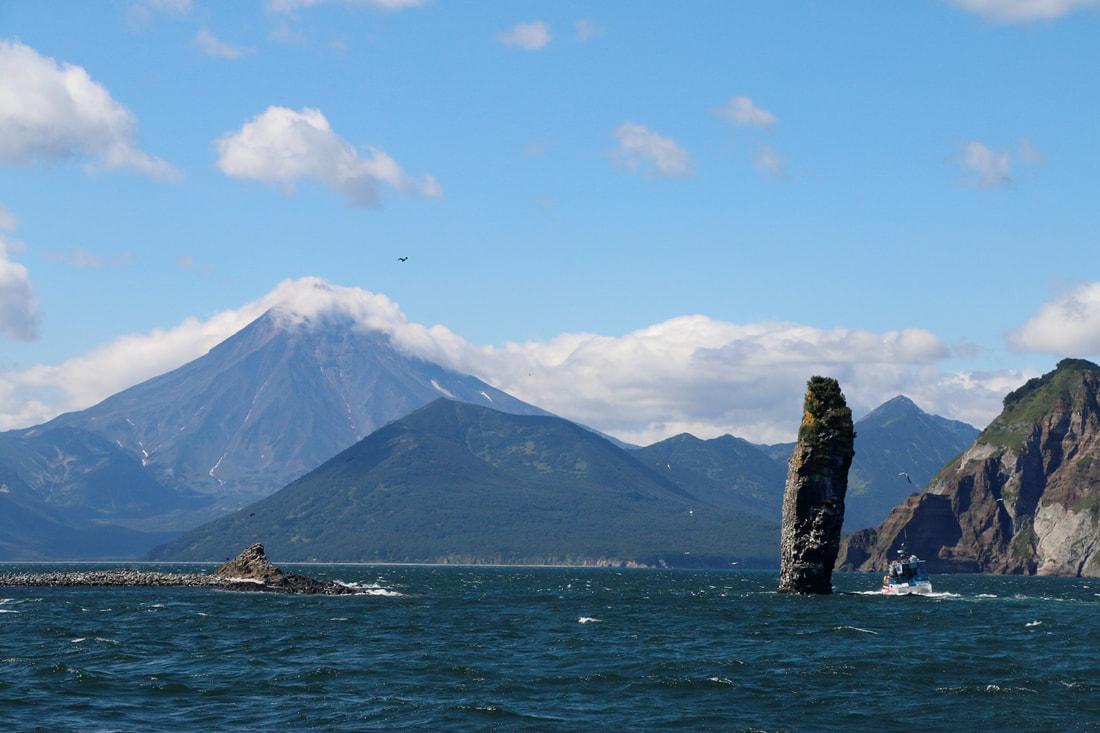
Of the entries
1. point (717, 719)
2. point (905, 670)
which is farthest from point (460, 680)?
point (905, 670)

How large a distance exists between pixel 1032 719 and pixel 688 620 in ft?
189

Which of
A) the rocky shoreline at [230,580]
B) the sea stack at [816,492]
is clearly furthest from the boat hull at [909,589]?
the rocky shoreline at [230,580]

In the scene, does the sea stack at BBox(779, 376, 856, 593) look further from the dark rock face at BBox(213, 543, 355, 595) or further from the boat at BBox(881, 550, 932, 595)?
the dark rock face at BBox(213, 543, 355, 595)

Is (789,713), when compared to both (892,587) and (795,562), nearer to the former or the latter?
(795,562)

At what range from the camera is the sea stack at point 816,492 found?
509 ft

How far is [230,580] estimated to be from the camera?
172750mm

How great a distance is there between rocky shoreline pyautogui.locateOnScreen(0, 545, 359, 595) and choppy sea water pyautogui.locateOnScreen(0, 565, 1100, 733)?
38.0m

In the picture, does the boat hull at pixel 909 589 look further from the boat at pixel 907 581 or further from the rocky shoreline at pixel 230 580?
the rocky shoreline at pixel 230 580

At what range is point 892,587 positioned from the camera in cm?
17512

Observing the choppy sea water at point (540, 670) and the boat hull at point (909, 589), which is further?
the boat hull at point (909, 589)

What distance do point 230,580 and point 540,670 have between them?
4192 inches

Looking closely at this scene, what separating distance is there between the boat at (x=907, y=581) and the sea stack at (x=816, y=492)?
804 inches

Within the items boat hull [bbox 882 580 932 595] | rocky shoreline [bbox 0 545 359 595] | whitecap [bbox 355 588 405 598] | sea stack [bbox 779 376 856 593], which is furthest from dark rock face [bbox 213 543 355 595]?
boat hull [bbox 882 580 932 595]

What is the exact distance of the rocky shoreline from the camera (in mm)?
162125
